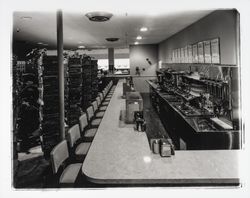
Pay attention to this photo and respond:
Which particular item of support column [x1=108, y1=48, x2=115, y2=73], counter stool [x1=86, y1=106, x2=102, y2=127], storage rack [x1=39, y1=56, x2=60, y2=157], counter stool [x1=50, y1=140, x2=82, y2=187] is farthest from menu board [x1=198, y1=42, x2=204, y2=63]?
support column [x1=108, y1=48, x2=115, y2=73]

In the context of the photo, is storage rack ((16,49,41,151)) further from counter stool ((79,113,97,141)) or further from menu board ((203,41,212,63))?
menu board ((203,41,212,63))

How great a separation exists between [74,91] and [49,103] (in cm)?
172

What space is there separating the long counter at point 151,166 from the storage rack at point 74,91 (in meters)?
3.89

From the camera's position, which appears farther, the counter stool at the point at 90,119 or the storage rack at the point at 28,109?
the storage rack at the point at 28,109

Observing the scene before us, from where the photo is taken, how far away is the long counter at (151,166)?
1876mm

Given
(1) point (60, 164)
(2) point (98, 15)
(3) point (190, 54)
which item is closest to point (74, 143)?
(1) point (60, 164)

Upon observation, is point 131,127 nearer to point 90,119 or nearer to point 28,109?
point 90,119

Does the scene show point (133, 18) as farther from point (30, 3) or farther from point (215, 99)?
point (30, 3)

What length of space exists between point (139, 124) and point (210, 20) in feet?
11.9

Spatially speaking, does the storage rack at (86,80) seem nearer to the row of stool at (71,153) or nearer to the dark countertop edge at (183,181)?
the row of stool at (71,153)

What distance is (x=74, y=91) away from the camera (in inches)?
257

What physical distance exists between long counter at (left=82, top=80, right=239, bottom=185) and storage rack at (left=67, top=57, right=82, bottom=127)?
12.8 feet

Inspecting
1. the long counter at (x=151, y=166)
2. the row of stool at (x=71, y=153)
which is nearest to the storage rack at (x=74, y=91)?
the row of stool at (x=71, y=153)

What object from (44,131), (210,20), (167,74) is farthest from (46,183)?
(167,74)
